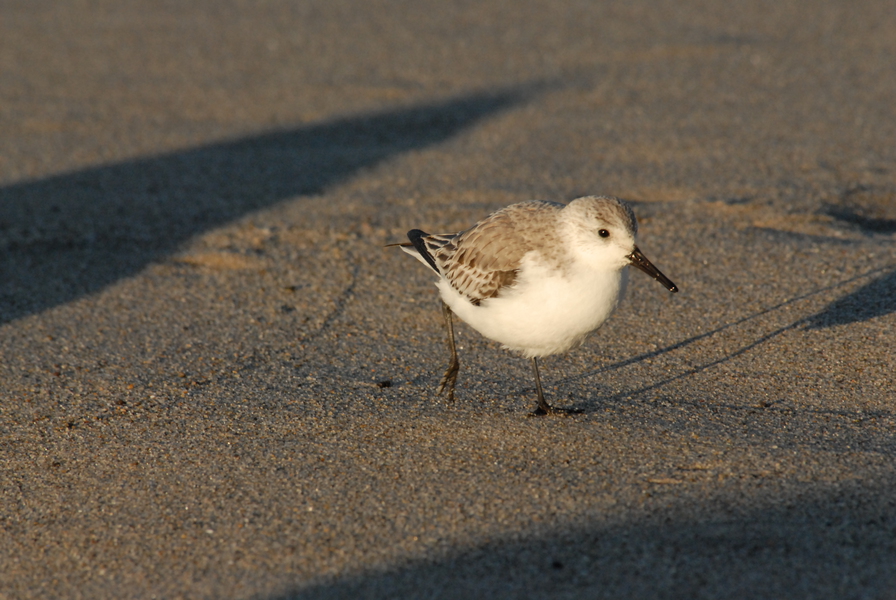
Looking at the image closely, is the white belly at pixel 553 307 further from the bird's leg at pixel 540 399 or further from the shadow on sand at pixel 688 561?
the shadow on sand at pixel 688 561

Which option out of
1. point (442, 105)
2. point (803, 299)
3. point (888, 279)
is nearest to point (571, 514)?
point (803, 299)

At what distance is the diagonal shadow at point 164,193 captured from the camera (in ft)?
20.3

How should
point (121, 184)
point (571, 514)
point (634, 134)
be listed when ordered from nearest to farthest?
point (571, 514)
point (121, 184)
point (634, 134)

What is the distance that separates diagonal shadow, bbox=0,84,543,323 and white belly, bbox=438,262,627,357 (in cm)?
318

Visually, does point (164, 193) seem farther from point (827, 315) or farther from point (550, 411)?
point (827, 315)

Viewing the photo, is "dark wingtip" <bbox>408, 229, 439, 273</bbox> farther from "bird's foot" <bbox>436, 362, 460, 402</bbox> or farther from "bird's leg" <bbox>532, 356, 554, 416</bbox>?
"bird's leg" <bbox>532, 356, 554, 416</bbox>

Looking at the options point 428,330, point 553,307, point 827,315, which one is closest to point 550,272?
point 553,307

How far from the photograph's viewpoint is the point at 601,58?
1020 cm

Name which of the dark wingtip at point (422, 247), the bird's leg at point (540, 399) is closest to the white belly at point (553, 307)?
the bird's leg at point (540, 399)

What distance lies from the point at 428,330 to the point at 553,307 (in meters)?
1.59

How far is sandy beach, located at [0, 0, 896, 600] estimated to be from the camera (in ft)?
11.2

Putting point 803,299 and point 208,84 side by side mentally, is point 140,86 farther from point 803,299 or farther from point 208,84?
point 803,299

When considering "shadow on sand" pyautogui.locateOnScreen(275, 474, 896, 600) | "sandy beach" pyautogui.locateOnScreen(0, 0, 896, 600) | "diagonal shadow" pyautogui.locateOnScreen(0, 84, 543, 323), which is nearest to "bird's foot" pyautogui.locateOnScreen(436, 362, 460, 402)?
"sandy beach" pyautogui.locateOnScreen(0, 0, 896, 600)

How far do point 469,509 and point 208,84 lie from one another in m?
7.46
